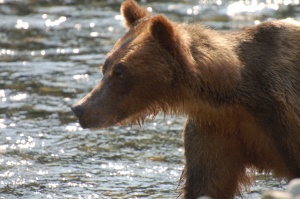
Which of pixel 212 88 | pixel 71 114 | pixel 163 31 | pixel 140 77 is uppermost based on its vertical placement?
pixel 163 31

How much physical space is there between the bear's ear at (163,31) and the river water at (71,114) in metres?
1.73

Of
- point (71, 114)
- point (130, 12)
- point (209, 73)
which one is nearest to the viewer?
point (209, 73)

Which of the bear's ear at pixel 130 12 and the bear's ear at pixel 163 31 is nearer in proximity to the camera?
the bear's ear at pixel 163 31

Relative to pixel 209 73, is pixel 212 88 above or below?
below

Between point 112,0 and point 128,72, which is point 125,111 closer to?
point 128,72

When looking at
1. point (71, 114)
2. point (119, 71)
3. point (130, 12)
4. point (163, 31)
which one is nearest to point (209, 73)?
point (163, 31)

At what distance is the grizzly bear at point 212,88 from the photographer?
6543 mm

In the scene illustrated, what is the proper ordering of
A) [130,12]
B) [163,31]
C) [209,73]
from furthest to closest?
[130,12]
[209,73]
[163,31]

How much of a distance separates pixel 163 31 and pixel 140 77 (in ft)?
1.26

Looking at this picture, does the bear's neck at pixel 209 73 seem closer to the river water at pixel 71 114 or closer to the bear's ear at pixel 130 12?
the bear's ear at pixel 130 12

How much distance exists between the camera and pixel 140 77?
6594 mm

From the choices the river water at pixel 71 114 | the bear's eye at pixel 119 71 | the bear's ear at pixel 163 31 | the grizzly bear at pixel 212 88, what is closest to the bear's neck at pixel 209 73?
the grizzly bear at pixel 212 88

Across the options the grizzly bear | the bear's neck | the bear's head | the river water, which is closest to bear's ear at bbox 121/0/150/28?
the grizzly bear

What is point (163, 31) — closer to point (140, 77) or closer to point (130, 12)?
point (140, 77)
